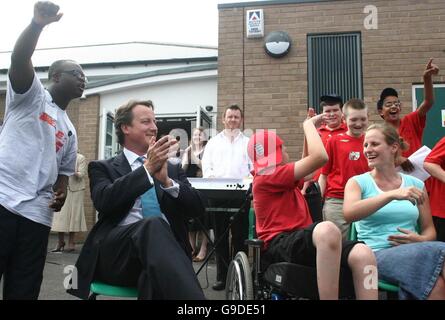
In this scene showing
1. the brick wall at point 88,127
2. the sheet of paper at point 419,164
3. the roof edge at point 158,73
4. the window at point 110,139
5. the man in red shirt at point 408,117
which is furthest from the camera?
the brick wall at point 88,127

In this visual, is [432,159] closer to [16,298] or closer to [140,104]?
[140,104]

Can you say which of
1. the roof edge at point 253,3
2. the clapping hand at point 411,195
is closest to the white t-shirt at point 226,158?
the clapping hand at point 411,195

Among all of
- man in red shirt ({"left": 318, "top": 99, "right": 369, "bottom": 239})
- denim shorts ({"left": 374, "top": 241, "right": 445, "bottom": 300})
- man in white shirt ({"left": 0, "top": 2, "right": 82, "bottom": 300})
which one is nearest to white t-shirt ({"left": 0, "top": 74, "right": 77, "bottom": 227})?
man in white shirt ({"left": 0, "top": 2, "right": 82, "bottom": 300})

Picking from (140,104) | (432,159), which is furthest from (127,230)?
(432,159)

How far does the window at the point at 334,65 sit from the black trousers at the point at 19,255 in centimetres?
468

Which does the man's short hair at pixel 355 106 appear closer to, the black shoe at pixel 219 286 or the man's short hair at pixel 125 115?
the man's short hair at pixel 125 115

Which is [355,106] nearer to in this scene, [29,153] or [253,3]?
[29,153]

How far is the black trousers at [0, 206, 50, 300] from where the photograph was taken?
2.13 metres

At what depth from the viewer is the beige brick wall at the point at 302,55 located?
5.94 metres

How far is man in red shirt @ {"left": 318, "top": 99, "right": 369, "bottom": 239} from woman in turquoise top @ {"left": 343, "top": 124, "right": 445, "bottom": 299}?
0.63 m

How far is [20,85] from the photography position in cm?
211

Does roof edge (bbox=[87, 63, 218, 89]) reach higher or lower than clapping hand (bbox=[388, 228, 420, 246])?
higher

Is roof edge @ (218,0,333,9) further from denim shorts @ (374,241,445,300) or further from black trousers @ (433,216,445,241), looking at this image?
denim shorts @ (374,241,445,300)

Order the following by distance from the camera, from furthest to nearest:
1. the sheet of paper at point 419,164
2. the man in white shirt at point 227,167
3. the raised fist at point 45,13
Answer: the man in white shirt at point 227,167
the sheet of paper at point 419,164
the raised fist at point 45,13
